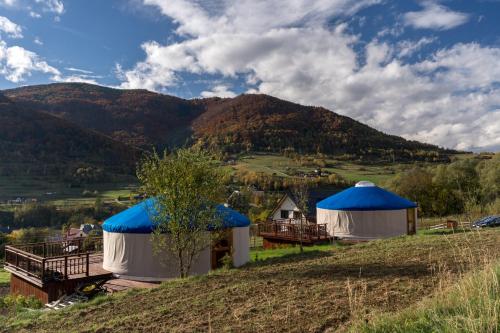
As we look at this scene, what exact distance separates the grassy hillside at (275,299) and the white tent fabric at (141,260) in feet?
11.0

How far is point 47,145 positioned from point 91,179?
37.5ft

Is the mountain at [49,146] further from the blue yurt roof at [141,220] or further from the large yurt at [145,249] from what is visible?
the large yurt at [145,249]

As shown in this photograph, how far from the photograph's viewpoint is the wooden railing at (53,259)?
12.5m

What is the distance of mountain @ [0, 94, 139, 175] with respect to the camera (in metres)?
72.2

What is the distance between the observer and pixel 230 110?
90562 millimetres

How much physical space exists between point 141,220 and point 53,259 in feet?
9.26

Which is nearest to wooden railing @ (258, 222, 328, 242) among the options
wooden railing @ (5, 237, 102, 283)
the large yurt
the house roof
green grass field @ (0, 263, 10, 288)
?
the large yurt

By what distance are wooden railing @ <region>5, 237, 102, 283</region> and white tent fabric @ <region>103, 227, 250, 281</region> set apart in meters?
0.95

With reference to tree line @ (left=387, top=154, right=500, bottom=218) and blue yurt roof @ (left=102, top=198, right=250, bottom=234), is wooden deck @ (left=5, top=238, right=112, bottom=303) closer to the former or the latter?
blue yurt roof @ (left=102, top=198, right=250, bottom=234)

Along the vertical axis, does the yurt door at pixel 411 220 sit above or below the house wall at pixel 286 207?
below

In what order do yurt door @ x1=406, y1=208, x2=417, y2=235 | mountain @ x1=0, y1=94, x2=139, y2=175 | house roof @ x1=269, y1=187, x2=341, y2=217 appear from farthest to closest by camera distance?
mountain @ x1=0, y1=94, x2=139, y2=175 < house roof @ x1=269, y1=187, x2=341, y2=217 < yurt door @ x1=406, y1=208, x2=417, y2=235

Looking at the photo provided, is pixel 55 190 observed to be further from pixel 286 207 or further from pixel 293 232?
pixel 293 232

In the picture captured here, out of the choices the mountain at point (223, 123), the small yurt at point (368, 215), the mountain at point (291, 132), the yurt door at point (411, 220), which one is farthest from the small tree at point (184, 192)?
the mountain at point (291, 132)

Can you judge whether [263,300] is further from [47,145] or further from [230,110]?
[230,110]
